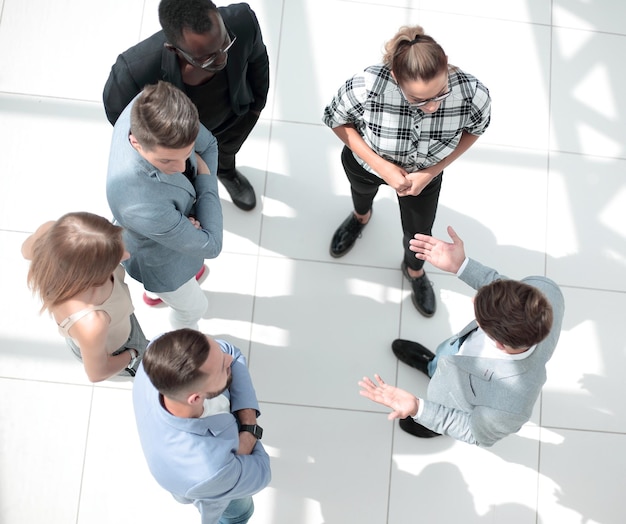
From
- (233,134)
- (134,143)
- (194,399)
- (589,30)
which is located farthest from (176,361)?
(589,30)

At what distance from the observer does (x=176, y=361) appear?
1.75 m

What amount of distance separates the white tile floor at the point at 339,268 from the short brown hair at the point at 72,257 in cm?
128

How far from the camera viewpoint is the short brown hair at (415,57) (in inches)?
76.5

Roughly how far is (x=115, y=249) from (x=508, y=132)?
2497 mm

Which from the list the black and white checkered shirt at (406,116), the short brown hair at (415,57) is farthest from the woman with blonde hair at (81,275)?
the short brown hair at (415,57)

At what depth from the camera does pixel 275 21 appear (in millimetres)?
3639

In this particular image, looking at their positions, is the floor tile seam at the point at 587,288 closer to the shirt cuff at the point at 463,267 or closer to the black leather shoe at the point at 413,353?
the black leather shoe at the point at 413,353

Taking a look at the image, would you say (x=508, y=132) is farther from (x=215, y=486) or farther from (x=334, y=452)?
(x=215, y=486)

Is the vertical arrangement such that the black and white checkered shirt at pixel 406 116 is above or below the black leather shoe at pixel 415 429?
above

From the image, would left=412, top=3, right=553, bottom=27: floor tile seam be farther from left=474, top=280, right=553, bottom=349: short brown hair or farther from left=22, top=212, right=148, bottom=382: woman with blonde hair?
left=22, top=212, right=148, bottom=382: woman with blonde hair

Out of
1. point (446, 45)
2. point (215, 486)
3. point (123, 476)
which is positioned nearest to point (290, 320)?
point (123, 476)

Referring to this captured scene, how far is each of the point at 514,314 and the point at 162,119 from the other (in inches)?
49.4

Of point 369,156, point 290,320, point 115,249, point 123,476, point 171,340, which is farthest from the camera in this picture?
point 290,320

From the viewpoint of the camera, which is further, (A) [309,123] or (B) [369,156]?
(A) [309,123]
